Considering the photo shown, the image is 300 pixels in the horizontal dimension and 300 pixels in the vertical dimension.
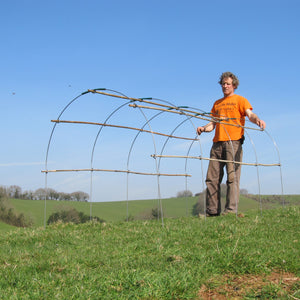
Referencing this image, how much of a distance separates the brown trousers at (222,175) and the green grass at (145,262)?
211cm

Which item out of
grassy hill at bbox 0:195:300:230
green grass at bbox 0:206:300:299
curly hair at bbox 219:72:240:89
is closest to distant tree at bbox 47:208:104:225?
grassy hill at bbox 0:195:300:230

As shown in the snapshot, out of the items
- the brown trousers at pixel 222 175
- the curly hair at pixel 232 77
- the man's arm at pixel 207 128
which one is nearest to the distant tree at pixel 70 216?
the brown trousers at pixel 222 175

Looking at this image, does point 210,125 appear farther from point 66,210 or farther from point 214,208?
point 66,210

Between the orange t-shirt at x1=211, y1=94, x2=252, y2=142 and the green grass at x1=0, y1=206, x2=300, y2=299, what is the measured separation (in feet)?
8.57

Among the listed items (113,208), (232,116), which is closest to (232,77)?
(232,116)

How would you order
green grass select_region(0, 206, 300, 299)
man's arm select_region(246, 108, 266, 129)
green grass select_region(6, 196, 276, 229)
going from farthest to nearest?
green grass select_region(6, 196, 276, 229) < man's arm select_region(246, 108, 266, 129) < green grass select_region(0, 206, 300, 299)

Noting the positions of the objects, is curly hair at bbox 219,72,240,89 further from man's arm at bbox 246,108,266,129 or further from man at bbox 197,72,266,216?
man's arm at bbox 246,108,266,129

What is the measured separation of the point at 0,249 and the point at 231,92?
5.76 meters

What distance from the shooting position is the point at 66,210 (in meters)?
8.55

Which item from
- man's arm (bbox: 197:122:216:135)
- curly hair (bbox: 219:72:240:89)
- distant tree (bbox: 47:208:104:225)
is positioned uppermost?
curly hair (bbox: 219:72:240:89)

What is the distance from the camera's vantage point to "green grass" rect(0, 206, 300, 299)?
3217 millimetres

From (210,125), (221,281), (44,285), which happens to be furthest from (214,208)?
(44,285)

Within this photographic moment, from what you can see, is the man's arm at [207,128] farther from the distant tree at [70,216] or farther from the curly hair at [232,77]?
the distant tree at [70,216]

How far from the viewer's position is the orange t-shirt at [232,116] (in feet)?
26.8
